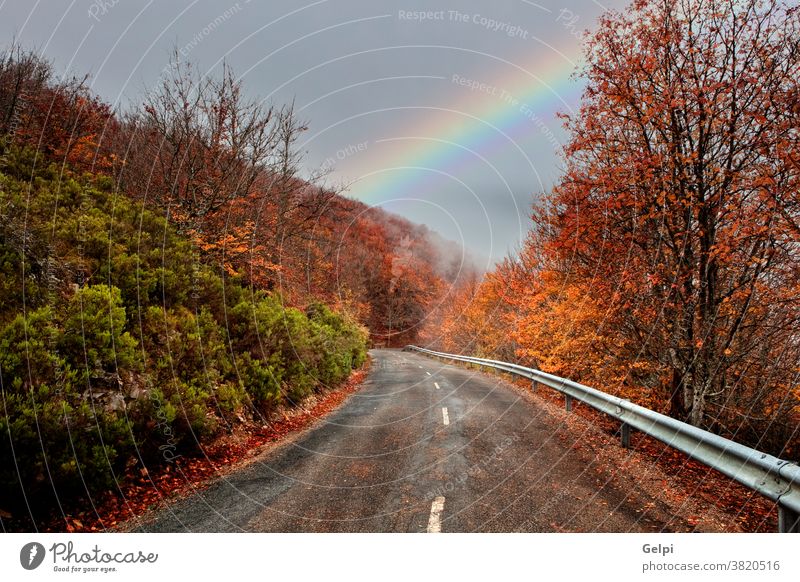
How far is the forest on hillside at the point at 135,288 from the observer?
4254 millimetres

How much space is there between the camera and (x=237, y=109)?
41.6ft

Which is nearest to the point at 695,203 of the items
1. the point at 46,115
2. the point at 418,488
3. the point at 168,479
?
the point at 418,488

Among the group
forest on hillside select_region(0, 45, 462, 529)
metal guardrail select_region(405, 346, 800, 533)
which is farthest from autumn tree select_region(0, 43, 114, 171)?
metal guardrail select_region(405, 346, 800, 533)

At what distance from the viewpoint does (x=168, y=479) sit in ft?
16.6

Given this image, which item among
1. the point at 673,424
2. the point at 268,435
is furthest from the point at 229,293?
the point at 673,424

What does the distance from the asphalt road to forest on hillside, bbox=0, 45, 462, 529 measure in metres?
1.16

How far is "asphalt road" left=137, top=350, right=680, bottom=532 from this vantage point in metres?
3.65

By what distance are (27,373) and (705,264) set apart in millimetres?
9513

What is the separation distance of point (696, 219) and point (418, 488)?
6153mm

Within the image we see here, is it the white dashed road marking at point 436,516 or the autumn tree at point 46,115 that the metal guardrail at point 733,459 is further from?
the autumn tree at point 46,115

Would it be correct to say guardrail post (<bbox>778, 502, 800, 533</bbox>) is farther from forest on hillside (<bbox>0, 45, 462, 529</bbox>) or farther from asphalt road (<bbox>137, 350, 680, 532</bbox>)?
forest on hillside (<bbox>0, 45, 462, 529</bbox>)

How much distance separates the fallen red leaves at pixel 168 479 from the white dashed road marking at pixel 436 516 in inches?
122

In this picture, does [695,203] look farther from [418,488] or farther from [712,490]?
[418,488]
